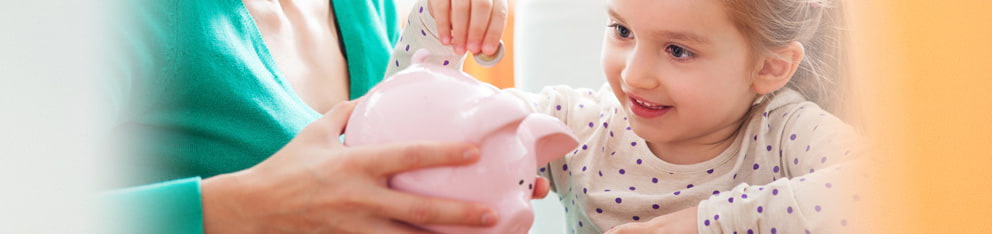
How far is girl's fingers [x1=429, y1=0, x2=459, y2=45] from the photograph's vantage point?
940mm

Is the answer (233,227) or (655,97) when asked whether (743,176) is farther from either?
(233,227)

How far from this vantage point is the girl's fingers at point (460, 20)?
917 millimetres

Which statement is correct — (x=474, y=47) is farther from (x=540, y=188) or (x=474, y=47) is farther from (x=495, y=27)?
(x=540, y=188)

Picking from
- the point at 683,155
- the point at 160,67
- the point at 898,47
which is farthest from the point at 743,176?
the point at 160,67

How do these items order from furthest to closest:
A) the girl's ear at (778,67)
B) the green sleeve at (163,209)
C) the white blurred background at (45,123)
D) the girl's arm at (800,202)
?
the girl's ear at (778,67), the girl's arm at (800,202), the green sleeve at (163,209), the white blurred background at (45,123)

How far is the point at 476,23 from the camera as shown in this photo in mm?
909

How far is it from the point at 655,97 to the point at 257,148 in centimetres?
43

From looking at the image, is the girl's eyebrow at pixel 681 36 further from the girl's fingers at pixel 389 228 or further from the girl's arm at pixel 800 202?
the girl's fingers at pixel 389 228

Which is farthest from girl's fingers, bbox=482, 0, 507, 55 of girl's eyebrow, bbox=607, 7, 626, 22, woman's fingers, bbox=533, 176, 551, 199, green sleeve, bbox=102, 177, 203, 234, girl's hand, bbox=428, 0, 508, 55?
green sleeve, bbox=102, 177, 203, 234

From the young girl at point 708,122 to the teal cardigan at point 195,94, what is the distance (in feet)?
0.61

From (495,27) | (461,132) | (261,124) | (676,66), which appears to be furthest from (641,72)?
(261,124)

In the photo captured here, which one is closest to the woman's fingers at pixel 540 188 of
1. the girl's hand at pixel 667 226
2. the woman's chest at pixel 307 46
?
the girl's hand at pixel 667 226

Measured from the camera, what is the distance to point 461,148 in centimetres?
64

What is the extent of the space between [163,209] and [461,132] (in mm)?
250
